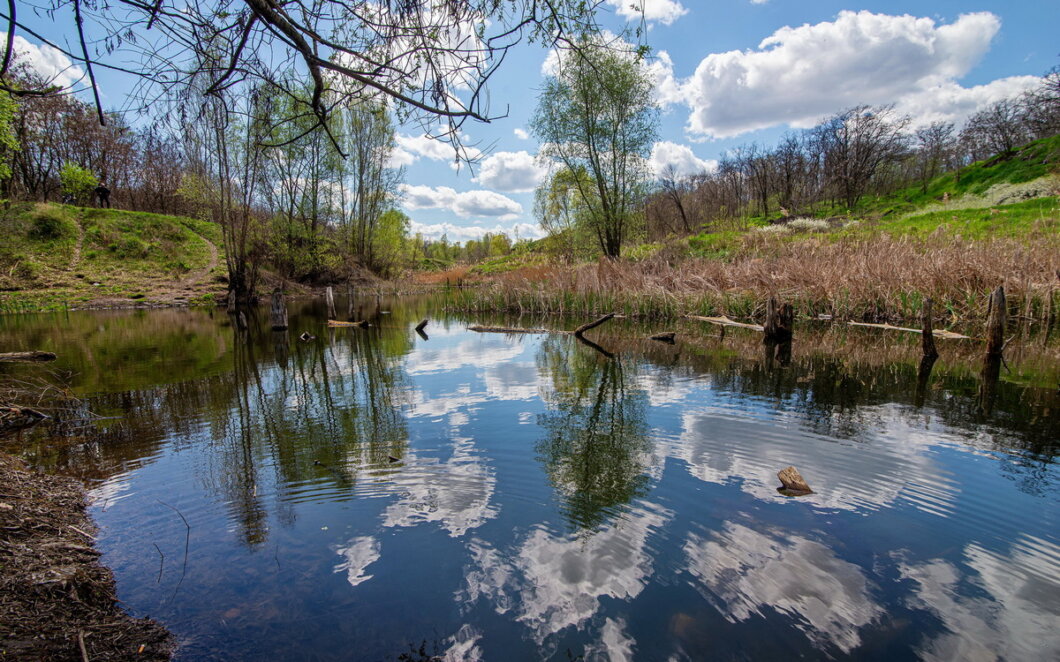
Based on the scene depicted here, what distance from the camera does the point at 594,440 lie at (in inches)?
187

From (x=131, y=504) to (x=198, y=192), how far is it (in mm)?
22535

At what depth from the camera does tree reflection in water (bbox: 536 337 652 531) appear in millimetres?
3498

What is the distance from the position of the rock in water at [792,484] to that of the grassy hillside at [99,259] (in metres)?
28.2

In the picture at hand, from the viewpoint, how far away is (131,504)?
137 inches

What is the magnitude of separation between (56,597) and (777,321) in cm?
1126

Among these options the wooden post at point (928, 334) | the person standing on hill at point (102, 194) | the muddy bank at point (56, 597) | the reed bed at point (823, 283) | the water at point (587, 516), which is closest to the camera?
the muddy bank at point (56, 597)

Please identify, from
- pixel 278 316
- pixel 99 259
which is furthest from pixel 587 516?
pixel 99 259

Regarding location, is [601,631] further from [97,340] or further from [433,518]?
[97,340]

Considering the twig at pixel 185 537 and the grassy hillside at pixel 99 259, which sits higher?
the grassy hillside at pixel 99 259

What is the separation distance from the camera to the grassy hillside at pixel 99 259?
22.3 m

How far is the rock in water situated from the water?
8 centimetres

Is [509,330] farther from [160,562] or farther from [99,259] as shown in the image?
[99,259]

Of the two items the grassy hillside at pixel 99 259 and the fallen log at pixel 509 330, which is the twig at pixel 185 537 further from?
the grassy hillside at pixel 99 259

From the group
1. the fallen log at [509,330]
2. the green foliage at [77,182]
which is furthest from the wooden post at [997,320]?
the green foliage at [77,182]
